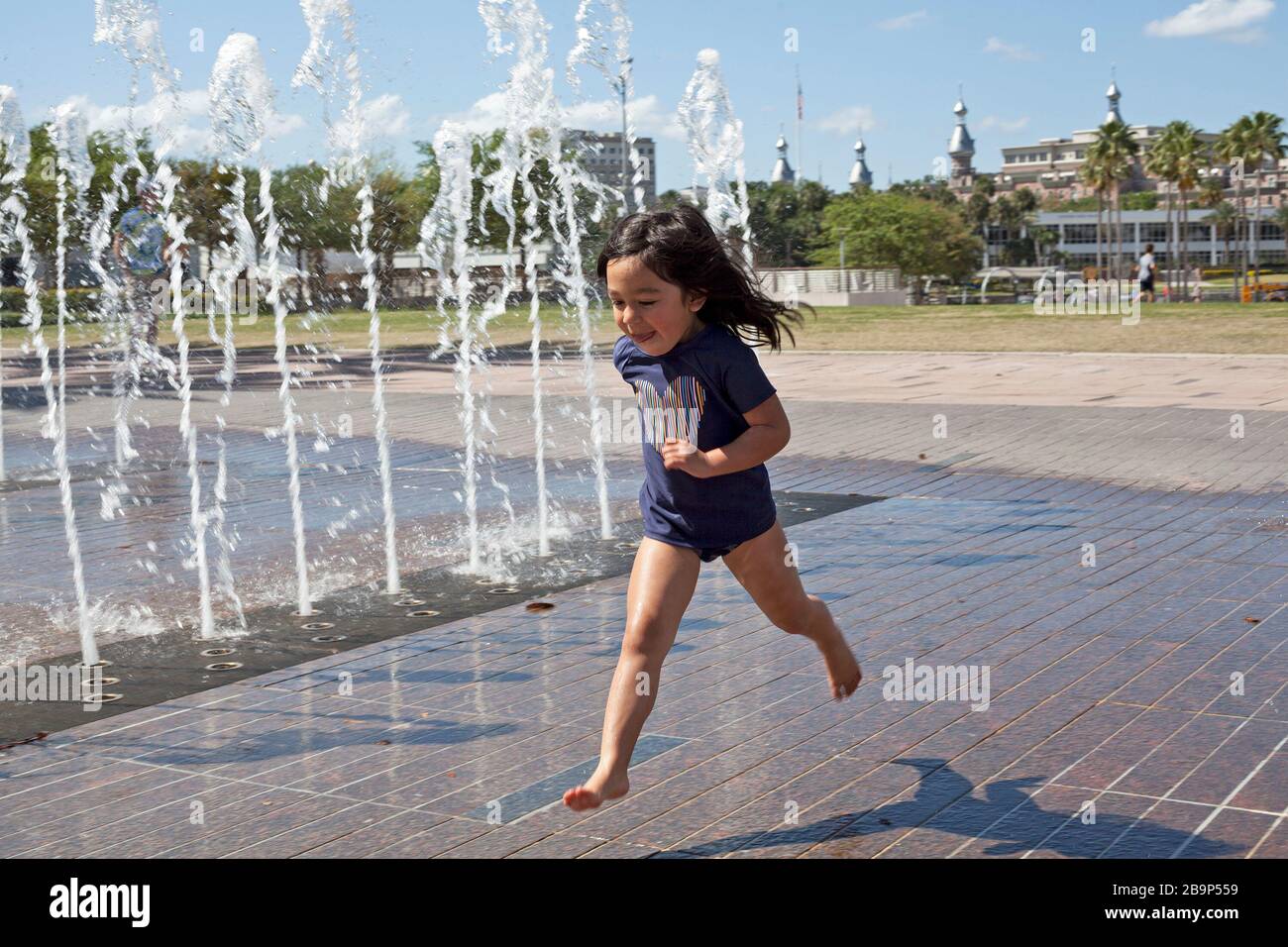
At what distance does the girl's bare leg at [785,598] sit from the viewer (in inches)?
150

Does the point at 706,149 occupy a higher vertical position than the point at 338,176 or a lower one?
lower

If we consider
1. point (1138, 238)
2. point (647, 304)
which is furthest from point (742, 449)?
point (1138, 238)

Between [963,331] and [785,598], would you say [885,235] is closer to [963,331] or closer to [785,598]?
[963,331]

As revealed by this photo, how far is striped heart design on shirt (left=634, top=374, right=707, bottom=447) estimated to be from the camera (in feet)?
12.1

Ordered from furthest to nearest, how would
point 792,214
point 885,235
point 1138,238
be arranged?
point 1138,238 < point 792,214 < point 885,235

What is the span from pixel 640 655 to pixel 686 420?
2.03 feet

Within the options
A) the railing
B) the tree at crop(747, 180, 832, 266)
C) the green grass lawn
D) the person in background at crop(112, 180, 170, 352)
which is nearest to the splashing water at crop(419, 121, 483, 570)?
the green grass lawn

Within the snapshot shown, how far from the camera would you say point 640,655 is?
3525 mm

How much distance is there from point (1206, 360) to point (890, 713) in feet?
53.7

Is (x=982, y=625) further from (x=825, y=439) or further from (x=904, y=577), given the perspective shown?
(x=825, y=439)

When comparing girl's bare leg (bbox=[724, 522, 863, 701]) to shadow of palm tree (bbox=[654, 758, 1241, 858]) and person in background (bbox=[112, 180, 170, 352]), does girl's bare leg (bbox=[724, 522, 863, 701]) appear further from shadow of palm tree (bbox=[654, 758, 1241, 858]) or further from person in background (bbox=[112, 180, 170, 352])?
person in background (bbox=[112, 180, 170, 352])

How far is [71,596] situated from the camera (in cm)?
663
